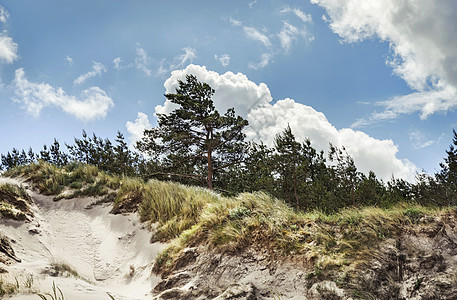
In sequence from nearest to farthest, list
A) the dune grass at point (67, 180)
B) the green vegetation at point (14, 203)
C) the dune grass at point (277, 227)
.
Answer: the dune grass at point (277, 227) → the green vegetation at point (14, 203) → the dune grass at point (67, 180)

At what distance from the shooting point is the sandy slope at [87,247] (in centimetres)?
692

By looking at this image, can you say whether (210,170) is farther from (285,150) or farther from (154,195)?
(154,195)

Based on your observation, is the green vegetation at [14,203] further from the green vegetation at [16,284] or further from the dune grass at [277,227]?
the green vegetation at [16,284]

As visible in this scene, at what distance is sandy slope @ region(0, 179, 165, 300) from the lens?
6.92m

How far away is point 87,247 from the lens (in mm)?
10219

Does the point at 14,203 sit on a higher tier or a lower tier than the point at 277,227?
higher

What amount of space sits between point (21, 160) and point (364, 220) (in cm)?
5278

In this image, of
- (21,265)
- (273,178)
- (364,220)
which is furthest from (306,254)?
(273,178)

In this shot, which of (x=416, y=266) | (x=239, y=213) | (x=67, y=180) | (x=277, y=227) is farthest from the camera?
(x=67, y=180)

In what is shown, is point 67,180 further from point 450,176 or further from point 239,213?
point 450,176

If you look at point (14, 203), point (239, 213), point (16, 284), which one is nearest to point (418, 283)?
point (239, 213)

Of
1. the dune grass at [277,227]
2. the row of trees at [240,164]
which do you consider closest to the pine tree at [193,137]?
the row of trees at [240,164]

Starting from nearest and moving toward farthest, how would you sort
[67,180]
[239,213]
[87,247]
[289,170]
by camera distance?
[239,213] → [87,247] → [67,180] → [289,170]

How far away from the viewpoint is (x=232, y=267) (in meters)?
6.62
